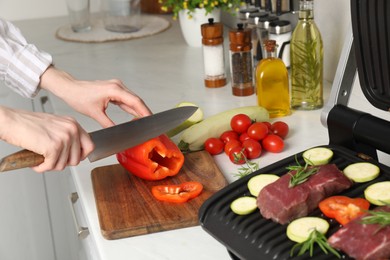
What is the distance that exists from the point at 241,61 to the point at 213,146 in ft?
1.21

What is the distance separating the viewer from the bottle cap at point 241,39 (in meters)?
1.79

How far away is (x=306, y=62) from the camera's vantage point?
1.70 meters

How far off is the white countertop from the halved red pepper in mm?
102

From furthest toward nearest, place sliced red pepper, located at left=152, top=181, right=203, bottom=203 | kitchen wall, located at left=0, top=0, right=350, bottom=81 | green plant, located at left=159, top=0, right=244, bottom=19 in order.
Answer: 1. green plant, located at left=159, top=0, right=244, bottom=19
2. kitchen wall, located at left=0, top=0, right=350, bottom=81
3. sliced red pepper, located at left=152, top=181, right=203, bottom=203

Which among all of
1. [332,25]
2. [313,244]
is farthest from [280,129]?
[313,244]

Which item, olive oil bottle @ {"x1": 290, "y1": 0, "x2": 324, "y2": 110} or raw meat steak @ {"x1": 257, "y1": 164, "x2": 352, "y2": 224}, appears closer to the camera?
raw meat steak @ {"x1": 257, "y1": 164, "x2": 352, "y2": 224}

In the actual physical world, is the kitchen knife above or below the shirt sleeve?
below

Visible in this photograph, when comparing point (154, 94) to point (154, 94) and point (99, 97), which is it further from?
point (99, 97)

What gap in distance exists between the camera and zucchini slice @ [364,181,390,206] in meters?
1.01

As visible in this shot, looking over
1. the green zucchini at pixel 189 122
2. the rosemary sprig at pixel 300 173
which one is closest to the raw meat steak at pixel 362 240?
the rosemary sprig at pixel 300 173

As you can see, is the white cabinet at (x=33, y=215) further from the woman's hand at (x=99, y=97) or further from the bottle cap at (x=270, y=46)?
the bottle cap at (x=270, y=46)

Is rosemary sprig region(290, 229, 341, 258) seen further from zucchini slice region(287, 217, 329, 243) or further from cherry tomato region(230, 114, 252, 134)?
cherry tomato region(230, 114, 252, 134)

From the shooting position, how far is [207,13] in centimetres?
224

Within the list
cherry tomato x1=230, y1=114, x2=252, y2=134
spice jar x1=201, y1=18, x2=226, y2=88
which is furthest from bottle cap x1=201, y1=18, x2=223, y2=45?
cherry tomato x1=230, y1=114, x2=252, y2=134
